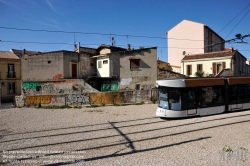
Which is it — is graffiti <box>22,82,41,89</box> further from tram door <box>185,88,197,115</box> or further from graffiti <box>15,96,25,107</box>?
tram door <box>185,88,197,115</box>

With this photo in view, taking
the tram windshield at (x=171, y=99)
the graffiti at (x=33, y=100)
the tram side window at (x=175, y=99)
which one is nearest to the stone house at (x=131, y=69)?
the graffiti at (x=33, y=100)

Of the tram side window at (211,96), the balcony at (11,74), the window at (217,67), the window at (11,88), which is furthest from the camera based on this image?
the window at (11,88)

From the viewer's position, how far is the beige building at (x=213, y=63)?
28297mm

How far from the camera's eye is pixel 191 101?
11.5 m

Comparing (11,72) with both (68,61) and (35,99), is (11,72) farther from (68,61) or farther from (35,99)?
(35,99)

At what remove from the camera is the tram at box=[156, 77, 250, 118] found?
11.2 metres

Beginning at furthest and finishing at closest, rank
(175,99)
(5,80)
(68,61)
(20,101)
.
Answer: (5,80)
(68,61)
(20,101)
(175,99)

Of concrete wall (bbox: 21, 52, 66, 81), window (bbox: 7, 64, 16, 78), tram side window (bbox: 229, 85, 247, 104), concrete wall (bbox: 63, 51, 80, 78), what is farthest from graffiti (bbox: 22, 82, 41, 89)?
tram side window (bbox: 229, 85, 247, 104)

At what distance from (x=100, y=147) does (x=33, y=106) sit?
15299mm

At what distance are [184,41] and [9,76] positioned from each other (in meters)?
37.1

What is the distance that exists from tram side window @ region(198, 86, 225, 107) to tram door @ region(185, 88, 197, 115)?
47 cm

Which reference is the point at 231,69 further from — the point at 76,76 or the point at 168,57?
the point at 76,76

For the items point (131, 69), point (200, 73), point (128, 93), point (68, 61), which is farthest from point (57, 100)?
point (200, 73)

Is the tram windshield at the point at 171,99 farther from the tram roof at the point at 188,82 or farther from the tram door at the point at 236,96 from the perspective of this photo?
the tram door at the point at 236,96
